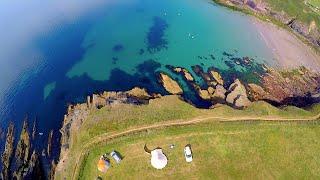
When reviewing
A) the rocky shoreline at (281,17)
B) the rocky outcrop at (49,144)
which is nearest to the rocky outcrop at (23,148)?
the rocky outcrop at (49,144)

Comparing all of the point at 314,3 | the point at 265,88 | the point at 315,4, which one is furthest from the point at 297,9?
the point at 265,88

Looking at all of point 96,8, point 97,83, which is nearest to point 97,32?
point 96,8

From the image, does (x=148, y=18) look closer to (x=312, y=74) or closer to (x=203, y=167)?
(x=312, y=74)

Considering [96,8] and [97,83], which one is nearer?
[97,83]

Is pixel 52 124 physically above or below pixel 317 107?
below

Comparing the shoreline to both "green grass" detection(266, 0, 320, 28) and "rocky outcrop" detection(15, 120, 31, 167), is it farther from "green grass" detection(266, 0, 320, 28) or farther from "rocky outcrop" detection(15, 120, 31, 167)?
"rocky outcrop" detection(15, 120, 31, 167)

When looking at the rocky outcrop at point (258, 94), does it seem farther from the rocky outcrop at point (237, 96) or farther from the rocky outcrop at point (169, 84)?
the rocky outcrop at point (169, 84)

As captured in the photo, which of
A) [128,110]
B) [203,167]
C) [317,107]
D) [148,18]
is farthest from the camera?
[148,18]
